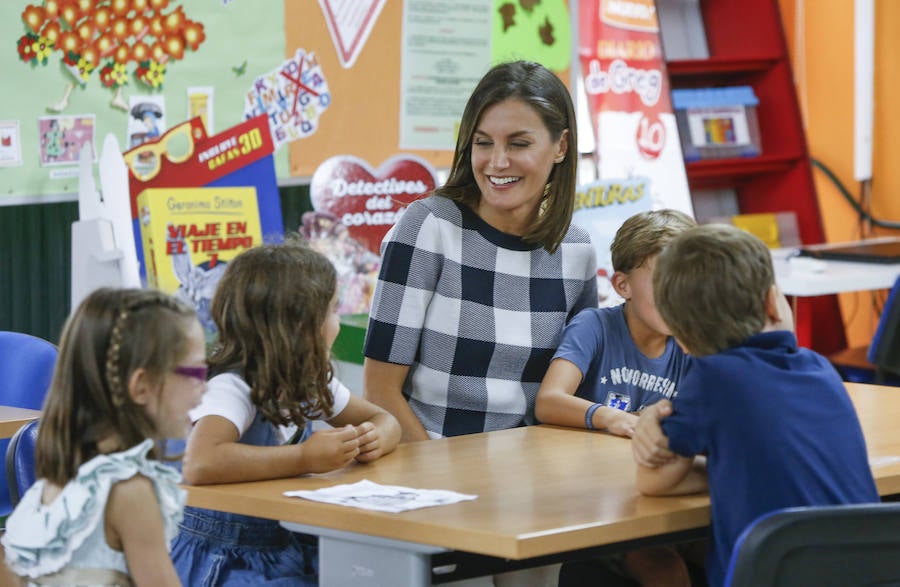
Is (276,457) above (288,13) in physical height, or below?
below

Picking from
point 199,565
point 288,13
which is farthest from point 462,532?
point 288,13

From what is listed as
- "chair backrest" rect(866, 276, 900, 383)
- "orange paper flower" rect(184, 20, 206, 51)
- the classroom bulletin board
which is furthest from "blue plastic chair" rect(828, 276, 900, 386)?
"orange paper flower" rect(184, 20, 206, 51)

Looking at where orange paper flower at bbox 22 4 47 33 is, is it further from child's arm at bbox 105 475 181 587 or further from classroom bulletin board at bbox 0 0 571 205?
child's arm at bbox 105 475 181 587

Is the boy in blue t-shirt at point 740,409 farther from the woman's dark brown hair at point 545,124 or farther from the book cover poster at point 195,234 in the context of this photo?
the book cover poster at point 195,234

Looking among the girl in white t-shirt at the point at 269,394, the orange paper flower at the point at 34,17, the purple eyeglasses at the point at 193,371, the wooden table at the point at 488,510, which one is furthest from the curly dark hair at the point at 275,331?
the orange paper flower at the point at 34,17

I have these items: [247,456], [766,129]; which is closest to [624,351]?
[247,456]

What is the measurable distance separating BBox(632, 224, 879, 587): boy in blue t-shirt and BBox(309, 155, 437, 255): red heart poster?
90.4 inches

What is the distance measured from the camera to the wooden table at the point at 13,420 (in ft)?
7.48

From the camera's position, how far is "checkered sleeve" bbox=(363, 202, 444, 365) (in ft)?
7.51

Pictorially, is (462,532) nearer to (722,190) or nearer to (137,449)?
(137,449)

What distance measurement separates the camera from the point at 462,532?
141 cm

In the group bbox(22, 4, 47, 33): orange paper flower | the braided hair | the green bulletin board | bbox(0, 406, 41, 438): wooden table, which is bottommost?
bbox(0, 406, 41, 438): wooden table

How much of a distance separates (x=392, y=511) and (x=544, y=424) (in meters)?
0.78

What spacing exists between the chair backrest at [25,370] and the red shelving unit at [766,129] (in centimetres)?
320
